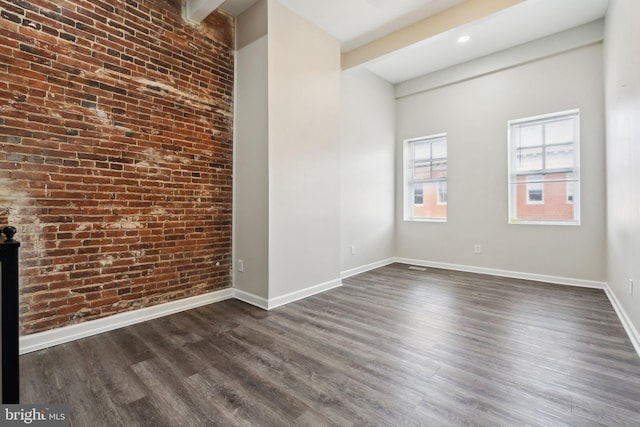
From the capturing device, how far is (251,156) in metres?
3.17

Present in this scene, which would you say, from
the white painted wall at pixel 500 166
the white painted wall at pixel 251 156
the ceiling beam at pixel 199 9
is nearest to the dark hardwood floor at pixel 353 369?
the white painted wall at pixel 251 156

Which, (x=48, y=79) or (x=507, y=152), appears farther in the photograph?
(x=507, y=152)

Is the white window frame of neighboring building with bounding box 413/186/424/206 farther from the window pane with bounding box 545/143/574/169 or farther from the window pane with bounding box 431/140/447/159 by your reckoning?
the window pane with bounding box 545/143/574/169

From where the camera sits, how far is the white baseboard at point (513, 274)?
3.70 metres

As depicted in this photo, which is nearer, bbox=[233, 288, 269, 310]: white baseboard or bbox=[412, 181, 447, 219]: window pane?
bbox=[233, 288, 269, 310]: white baseboard

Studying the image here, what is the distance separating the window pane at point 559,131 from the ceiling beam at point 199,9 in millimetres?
4395

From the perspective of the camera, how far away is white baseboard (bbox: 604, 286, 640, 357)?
82.8 inches

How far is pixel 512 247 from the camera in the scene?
4223 mm

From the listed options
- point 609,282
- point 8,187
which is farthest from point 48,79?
point 609,282

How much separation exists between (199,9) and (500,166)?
428cm

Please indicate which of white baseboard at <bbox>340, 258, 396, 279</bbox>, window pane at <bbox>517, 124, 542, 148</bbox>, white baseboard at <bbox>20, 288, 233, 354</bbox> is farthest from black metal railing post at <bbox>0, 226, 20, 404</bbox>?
window pane at <bbox>517, 124, 542, 148</bbox>

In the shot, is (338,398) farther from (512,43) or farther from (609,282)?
(512,43)

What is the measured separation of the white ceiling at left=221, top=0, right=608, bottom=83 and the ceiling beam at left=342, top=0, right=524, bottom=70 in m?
0.05

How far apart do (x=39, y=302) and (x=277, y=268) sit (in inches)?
72.9
